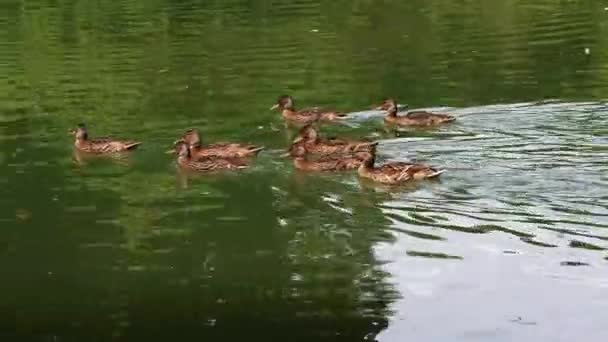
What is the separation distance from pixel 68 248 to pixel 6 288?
116 cm

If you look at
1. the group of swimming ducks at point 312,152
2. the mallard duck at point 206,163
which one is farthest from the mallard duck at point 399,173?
the mallard duck at point 206,163

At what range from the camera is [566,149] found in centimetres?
1457

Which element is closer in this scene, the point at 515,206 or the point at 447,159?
the point at 515,206

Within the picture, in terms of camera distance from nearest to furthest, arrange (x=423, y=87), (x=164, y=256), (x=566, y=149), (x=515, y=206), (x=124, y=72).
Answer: (x=164, y=256)
(x=515, y=206)
(x=566, y=149)
(x=423, y=87)
(x=124, y=72)

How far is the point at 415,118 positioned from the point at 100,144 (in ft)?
14.6

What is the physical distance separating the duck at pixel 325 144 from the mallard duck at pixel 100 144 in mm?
2269

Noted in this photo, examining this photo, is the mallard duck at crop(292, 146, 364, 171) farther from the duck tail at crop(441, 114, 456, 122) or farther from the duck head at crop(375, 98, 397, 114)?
the duck head at crop(375, 98, 397, 114)

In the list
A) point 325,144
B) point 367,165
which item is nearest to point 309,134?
point 325,144

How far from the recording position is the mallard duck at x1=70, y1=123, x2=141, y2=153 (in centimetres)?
1607

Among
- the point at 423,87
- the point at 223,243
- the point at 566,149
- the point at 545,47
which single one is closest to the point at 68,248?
the point at 223,243

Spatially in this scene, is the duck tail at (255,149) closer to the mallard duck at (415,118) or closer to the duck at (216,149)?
the duck at (216,149)

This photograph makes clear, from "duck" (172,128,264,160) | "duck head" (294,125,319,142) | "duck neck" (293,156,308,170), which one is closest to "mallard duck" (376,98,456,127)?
"duck head" (294,125,319,142)

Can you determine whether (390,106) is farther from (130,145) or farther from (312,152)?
(130,145)

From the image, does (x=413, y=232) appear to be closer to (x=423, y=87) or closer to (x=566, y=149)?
(x=566, y=149)
